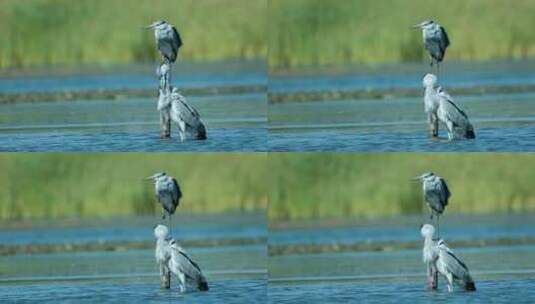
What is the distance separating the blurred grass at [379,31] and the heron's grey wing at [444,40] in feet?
0.07

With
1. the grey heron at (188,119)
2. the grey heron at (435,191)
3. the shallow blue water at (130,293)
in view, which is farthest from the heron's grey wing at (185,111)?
the grey heron at (435,191)

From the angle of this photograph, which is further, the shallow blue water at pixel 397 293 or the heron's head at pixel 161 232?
the heron's head at pixel 161 232

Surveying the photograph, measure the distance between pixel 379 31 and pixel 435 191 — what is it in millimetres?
722

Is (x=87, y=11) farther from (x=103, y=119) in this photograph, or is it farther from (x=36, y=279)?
(x=36, y=279)

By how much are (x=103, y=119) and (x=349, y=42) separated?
1.10 meters

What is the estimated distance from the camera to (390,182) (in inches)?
320

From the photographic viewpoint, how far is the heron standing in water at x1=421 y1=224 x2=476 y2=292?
8062 mm

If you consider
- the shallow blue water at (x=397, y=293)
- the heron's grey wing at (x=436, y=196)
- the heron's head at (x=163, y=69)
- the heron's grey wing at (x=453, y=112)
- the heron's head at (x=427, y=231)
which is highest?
the heron's head at (x=163, y=69)

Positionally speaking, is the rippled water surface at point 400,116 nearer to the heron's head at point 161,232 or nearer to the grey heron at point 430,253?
the grey heron at point 430,253

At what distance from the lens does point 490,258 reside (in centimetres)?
816

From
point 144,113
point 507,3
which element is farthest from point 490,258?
point 144,113

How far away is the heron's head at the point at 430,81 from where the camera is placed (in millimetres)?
8109

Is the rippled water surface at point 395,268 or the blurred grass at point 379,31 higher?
the blurred grass at point 379,31

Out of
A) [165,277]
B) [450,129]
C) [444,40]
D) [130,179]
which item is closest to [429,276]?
[450,129]
